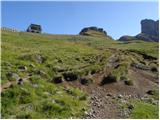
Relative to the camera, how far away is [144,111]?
73.2 ft

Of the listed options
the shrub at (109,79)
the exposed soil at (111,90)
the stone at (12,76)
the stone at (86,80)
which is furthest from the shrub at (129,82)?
the stone at (12,76)

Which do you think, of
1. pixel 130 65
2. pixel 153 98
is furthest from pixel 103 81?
pixel 130 65

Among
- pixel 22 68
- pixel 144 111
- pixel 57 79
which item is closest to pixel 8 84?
pixel 57 79

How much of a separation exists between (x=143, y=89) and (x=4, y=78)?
34.1 feet

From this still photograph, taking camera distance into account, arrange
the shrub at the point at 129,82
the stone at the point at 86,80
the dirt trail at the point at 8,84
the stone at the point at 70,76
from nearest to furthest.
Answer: the dirt trail at the point at 8,84 < the stone at the point at 86,80 < the stone at the point at 70,76 < the shrub at the point at 129,82

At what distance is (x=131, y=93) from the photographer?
2683 centimetres

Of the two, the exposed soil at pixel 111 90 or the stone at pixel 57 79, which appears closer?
the exposed soil at pixel 111 90

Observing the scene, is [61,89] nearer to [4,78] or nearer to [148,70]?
[4,78]

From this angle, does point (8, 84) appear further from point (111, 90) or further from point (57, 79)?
point (111, 90)

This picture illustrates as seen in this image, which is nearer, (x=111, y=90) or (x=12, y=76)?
(x=12, y=76)

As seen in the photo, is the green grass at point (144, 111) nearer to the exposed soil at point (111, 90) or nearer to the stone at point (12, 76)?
the exposed soil at point (111, 90)

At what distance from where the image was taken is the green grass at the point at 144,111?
2149 centimetres

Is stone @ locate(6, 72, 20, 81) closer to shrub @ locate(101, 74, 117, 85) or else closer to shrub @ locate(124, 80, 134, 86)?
shrub @ locate(101, 74, 117, 85)

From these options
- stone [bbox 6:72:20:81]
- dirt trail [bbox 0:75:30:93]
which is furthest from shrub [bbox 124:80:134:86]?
stone [bbox 6:72:20:81]
